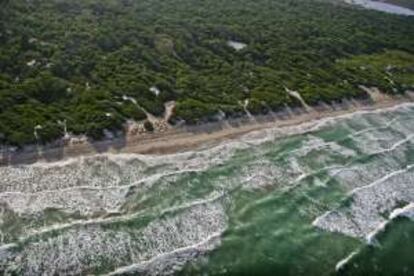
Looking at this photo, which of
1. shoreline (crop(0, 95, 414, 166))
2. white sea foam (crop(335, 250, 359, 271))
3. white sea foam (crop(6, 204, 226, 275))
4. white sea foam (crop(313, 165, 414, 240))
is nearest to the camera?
white sea foam (crop(6, 204, 226, 275))

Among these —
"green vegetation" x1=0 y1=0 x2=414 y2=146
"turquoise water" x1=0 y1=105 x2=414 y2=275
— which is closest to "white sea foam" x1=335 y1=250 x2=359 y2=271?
"turquoise water" x1=0 y1=105 x2=414 y2=275

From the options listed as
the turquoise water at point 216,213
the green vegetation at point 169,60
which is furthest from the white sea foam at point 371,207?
the green vegetation at point 169,60

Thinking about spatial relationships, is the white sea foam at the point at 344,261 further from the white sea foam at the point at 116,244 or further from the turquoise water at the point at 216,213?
the white sea foam at the point at 116,244

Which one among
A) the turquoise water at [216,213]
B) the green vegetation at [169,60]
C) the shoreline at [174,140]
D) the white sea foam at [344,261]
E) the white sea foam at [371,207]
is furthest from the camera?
the green vegetation at [169,60]

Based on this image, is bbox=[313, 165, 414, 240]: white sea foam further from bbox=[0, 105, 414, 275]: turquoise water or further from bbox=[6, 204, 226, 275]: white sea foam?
bbox=[6, 204, 226, 275]: white sea foam

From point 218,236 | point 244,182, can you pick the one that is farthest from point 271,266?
point 244,182

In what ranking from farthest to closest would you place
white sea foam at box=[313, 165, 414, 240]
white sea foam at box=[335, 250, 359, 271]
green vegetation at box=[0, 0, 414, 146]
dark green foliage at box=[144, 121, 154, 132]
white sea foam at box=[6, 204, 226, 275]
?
green vegetation at box=[0, 0, 414, 146] → dark green foliage at box=[144, 121, 154, 132] → white sea foam at box=[313, 165, 414, 240] → white sea foam at box=[335, 250, 359, 271] → white sea foam at box=[6, 204, 226, 275]
